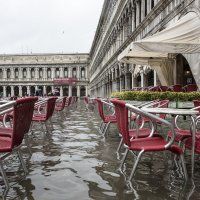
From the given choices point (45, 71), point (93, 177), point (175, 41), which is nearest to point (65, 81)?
point (45, 71)

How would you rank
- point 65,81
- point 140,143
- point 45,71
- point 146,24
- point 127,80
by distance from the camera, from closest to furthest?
point 140,143, point 146,24, point 127,80, point 65,81, point 45,71

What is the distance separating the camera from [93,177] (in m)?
4.26

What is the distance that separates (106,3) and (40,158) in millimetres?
42476

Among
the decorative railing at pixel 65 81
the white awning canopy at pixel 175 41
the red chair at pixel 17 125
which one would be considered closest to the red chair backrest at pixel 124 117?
the red chair at pixel 17 125

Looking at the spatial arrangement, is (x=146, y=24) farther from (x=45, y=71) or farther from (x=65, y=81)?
(x=45, y=71)

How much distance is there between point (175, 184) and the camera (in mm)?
3957

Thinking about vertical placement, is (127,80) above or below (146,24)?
below

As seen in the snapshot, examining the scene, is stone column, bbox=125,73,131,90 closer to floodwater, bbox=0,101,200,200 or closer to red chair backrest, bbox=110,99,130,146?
floodwater, bbox=0,101,200,200

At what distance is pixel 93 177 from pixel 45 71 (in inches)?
3717

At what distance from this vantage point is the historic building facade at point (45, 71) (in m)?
96.4

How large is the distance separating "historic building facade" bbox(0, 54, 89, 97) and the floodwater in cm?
9054

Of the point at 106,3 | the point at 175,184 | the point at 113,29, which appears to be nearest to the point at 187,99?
the point at 175,184

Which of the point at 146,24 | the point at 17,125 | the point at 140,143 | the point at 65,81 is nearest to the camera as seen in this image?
the point at 17,125

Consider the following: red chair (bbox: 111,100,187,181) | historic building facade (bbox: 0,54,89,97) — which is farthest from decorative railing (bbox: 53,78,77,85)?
red chair (bbox: 111,100,187,181)
